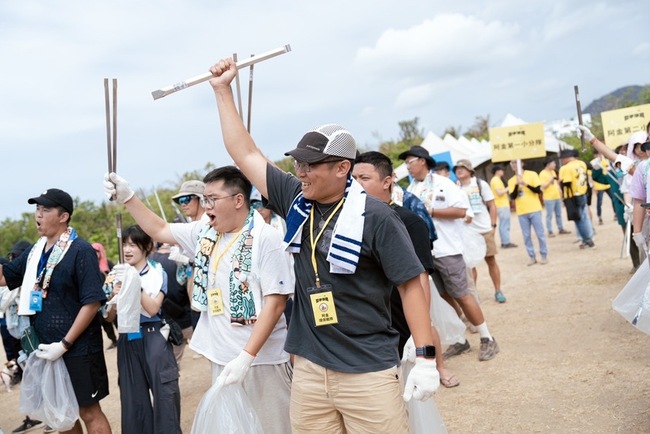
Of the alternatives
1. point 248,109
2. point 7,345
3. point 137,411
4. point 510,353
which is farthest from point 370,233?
point 7,345

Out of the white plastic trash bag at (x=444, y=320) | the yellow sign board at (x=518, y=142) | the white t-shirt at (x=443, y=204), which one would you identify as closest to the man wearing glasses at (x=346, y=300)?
the white plastic trash bag at (x=444, y=320)

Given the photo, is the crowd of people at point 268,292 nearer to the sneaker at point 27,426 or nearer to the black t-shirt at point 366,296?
the black t-shirt at point 366,296

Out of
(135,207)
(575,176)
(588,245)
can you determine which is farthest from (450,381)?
(575,176)

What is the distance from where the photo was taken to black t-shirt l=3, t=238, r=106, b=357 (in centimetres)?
402

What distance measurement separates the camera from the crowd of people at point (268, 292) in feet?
8.05

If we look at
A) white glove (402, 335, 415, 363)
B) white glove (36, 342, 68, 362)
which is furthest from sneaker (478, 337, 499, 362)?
white glove (36, 342, 68, 362)

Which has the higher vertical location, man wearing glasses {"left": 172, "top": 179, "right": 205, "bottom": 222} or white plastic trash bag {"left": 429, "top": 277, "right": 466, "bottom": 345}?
man wearing glasses {"left": 172, "top": 179, "right": 205, "bottom": 222}

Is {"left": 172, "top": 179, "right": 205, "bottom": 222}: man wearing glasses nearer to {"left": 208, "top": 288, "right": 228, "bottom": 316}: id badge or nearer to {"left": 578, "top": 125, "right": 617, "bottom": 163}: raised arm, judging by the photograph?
{"left": 208, "top": 288, "right": 228, "bottom": 316}: id badge

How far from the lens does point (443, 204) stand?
19.1ft

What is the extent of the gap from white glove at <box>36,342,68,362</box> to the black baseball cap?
0.96m

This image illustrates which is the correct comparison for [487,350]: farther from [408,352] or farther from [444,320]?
[408,352]

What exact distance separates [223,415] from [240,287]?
0.66 meters

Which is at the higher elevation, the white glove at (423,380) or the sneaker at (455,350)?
the white glove at (423,380)

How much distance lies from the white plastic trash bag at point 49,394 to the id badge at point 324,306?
2403mm
